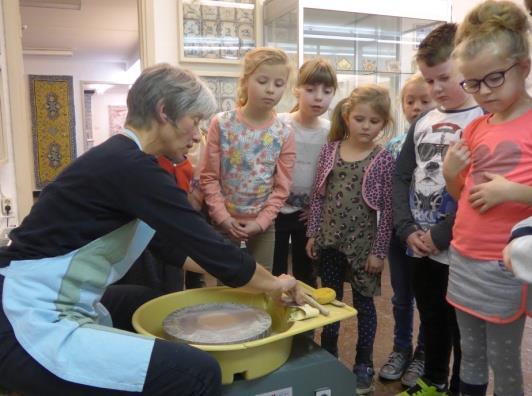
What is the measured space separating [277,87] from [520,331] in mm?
1036

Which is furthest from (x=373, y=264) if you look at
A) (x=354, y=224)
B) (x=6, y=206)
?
(x=6, y=206)

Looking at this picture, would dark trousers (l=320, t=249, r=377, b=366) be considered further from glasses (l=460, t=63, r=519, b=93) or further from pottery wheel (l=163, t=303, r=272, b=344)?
glasses (l=460, t=63, r=519, b=93)

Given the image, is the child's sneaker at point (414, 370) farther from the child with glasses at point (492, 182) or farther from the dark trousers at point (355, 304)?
the child with glasses at point (492, 182)

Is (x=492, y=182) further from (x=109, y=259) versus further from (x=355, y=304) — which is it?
(x=109, y=259)

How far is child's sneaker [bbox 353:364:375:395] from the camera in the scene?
163 cm

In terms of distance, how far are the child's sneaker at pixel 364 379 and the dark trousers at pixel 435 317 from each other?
197 millimetres

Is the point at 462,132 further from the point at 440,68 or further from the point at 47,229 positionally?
the point at 47,229

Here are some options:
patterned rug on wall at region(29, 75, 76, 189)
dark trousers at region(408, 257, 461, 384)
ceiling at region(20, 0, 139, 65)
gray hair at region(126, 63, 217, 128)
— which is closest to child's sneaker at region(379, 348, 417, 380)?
dark trousers at region(408, 257, 461, 384)

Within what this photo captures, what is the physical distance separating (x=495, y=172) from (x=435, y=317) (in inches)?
21.7

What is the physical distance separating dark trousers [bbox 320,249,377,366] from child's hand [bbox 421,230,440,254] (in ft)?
1.08

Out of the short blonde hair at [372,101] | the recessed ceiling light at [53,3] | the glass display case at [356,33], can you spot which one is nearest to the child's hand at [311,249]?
the short blonde hair at [372,101]

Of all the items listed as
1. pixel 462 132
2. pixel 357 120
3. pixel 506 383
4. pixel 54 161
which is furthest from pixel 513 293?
pixel 54 161

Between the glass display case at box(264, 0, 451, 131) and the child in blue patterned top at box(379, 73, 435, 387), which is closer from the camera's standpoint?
the child in blue patterned top at box(379, 73, 435, 387)

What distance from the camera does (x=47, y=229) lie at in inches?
38.9
